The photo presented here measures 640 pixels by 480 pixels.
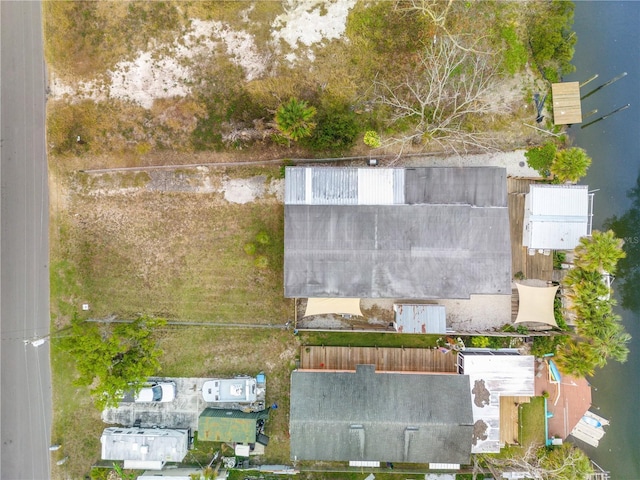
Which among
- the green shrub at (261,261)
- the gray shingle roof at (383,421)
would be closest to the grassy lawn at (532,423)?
the gray shingle roof at (383,421)

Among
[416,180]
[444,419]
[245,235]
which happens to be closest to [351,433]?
[444,419]

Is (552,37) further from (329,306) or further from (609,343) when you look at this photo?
(329,306)

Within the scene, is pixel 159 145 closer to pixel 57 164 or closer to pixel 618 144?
pixel 57 164

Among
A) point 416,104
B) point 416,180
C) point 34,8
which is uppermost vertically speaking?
point 34,8

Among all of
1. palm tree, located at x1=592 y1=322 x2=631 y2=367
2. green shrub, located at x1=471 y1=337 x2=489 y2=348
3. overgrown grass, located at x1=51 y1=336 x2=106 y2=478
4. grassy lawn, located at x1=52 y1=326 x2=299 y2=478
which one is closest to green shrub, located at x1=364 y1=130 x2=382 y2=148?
grassy lawn, located at x1=52 y1=326 x2=299 y2=478

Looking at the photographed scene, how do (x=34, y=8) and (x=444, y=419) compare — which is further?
(x=34, y=8)

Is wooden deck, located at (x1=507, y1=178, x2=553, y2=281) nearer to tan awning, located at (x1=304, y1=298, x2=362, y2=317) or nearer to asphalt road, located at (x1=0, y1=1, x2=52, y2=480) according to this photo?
tan awning, located at (x1=304, y1=298, x2=362, y2=317)

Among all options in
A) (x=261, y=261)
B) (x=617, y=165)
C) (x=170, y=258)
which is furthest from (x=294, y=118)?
(x=617, y=165)
